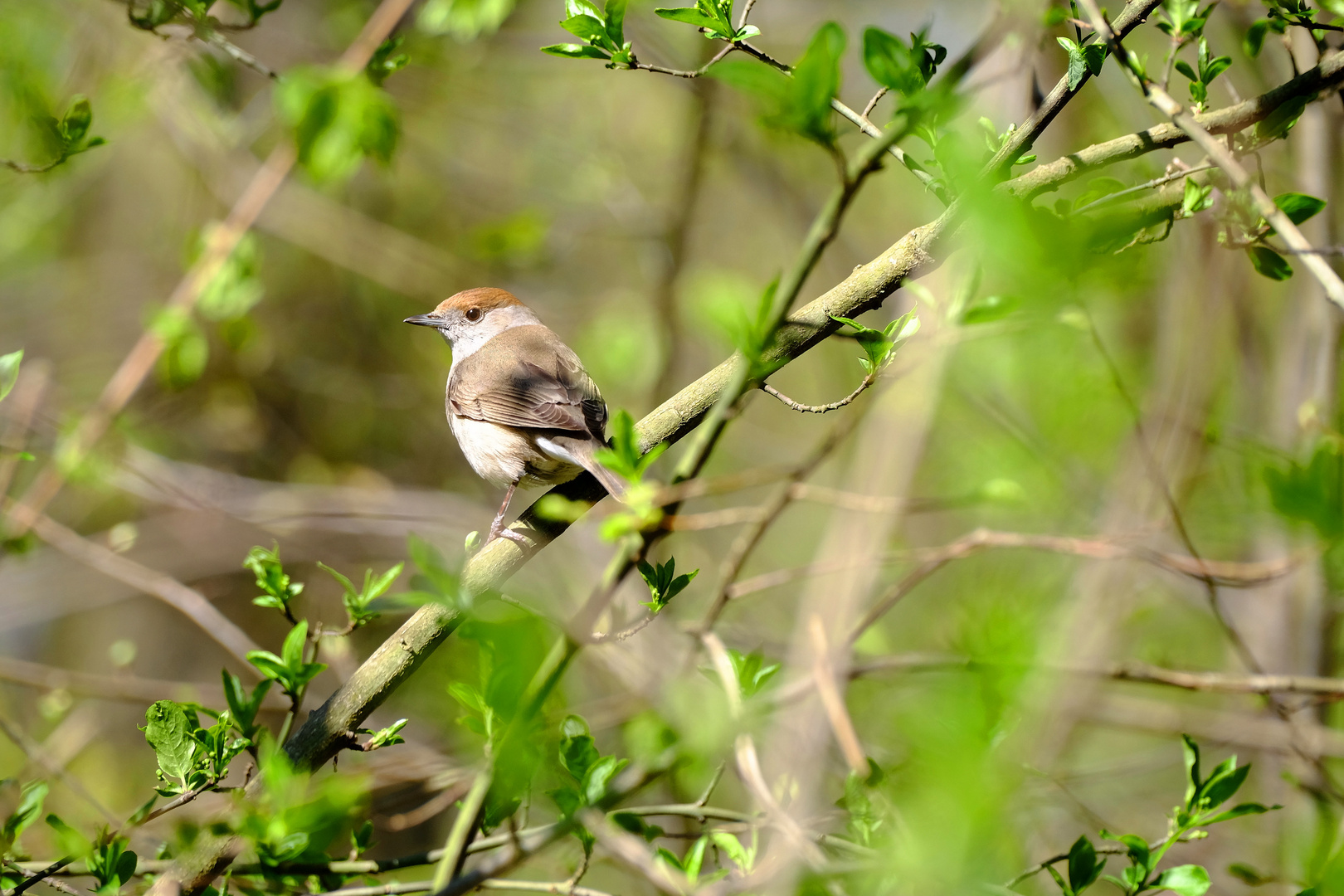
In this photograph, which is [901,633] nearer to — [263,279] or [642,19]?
[642,19]

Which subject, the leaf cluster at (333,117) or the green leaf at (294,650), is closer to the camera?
the green leaf at (294,650)

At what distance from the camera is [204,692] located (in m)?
6.10

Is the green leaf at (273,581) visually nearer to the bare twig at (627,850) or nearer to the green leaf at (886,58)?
the bare twig at (627,850)

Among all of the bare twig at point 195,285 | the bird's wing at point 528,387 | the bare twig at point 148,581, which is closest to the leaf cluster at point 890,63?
the bird's wing at point 528,387

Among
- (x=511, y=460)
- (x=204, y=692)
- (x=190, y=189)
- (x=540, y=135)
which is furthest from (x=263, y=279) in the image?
(x=511, y=460)

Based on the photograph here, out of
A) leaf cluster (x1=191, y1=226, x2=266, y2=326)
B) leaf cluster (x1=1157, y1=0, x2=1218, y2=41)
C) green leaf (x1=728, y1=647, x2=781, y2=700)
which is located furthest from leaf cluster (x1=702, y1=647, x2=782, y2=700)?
leaf cluster (x1=191, y1=226, x2=266, y2=326)

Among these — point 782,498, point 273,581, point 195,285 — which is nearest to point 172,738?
point 273,581

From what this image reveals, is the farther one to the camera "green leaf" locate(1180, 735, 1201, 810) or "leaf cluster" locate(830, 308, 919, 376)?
"green leaf" locate(1180, 735, 1201, 810)

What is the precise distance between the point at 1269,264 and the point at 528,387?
2.89m

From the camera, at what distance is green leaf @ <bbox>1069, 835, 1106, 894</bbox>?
6.93 ft

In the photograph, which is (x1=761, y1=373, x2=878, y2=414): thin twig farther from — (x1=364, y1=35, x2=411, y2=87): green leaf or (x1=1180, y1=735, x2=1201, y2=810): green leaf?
(x1=364, y1=35, x2=411, y2=87): green leaf

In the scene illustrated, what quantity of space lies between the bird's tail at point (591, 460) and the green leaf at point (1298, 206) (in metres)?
2.01

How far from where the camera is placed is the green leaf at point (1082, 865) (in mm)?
2111

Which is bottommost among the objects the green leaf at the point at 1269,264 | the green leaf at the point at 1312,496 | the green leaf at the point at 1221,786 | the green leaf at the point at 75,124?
the green leaf at the point at 1221,786
